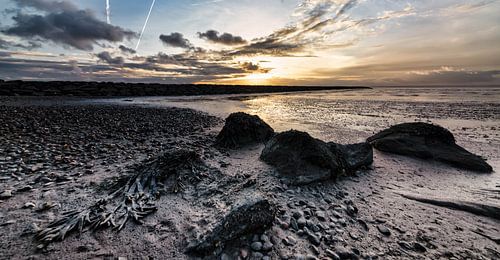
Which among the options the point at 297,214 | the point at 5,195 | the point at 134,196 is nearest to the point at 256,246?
the point at 297,214

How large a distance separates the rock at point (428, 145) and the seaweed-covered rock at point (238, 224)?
5.01m

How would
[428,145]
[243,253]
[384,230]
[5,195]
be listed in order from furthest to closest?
[428,145] < [5,195] < [384,230] < [243,253]

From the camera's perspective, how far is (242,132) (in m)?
6.74

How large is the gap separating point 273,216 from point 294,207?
64cm

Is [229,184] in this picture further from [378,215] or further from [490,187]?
[490,187]

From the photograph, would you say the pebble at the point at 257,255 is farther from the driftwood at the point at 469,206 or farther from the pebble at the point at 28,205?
the pebble at the point at 28,205

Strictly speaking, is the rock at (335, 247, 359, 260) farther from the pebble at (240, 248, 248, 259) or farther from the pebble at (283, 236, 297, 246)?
the pebble at (240, 248, 248, 259)

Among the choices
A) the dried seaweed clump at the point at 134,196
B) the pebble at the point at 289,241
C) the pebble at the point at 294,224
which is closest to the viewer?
the pebble at the point at 289,241

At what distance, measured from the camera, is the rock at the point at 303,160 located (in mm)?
4273

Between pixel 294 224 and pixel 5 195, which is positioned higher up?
pixel 5 195

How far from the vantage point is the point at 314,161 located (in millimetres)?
4516

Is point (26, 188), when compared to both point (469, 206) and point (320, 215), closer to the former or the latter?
point (320, 215)

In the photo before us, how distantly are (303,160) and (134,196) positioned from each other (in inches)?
123

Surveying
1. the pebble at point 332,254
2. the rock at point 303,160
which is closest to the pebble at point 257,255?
the pebble at point 332,254
